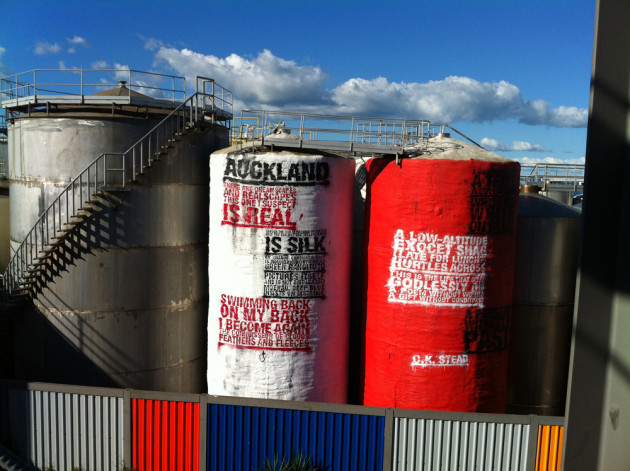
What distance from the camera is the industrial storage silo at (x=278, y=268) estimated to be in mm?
14047

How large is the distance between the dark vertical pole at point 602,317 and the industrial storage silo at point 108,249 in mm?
12234

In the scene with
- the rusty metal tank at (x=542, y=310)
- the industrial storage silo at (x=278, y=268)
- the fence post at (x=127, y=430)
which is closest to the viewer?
the fence post at (x=127, y=430)

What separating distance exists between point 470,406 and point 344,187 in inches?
274

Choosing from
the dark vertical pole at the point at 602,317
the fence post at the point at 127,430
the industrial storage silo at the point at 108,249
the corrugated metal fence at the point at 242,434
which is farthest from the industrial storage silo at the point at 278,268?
the dark vertical pole at the point at 602,317

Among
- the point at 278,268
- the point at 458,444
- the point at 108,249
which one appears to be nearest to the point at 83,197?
the point at 108,249

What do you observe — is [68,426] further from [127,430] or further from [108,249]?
[108,249]

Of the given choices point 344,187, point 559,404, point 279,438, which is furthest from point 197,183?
point 559,404

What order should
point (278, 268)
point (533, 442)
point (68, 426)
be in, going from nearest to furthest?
1. point (533, 442)
2. point (68, 426)
3. point (278, 268)

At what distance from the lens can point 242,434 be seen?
42.1 ft

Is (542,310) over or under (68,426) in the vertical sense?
over

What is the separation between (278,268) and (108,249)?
5060mm

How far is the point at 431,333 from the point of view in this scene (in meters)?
14.0

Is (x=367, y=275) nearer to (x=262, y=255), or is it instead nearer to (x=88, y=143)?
(x=262, y=255)

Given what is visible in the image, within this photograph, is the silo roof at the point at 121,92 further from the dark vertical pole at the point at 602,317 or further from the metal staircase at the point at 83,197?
the dark vertical pole at the point at 602,317
